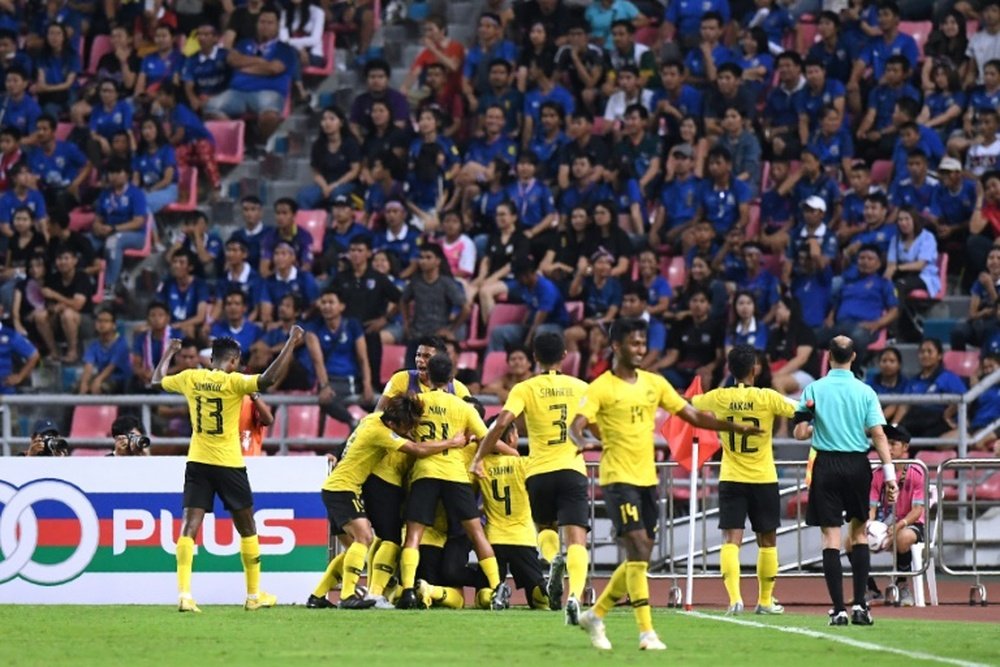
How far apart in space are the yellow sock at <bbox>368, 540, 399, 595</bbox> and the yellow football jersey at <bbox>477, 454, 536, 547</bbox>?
33.3 inches

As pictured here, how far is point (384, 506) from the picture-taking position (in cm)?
1625

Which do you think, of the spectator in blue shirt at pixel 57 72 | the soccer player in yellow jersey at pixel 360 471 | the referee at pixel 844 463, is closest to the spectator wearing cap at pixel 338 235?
the spectator in blue shirt at pixel 57 72

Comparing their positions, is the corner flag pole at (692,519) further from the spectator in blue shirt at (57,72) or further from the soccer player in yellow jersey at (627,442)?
the spectator in blue shirt at (57,72)

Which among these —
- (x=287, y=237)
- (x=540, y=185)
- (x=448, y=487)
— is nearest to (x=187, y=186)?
(x=287, y=237)

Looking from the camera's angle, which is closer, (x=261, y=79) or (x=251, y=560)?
(x=251, y=560)

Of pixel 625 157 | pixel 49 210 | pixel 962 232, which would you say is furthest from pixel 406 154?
pixel 962 232

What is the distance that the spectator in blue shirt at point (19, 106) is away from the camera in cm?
2619

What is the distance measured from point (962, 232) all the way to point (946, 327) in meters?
1.12

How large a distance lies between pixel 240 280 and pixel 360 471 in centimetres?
755

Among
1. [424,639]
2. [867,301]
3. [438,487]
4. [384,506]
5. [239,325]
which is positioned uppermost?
[867,301]

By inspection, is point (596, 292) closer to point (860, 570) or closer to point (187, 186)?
point (187, 186)

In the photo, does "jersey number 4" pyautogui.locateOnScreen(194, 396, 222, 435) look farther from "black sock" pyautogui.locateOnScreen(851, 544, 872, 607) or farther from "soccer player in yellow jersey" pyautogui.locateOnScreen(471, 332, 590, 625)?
"black sock" pyautogui.locateOnScreen(851, 544, 872, 607)

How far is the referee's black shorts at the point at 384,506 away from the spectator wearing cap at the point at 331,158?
8798 mm

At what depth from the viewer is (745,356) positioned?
15.5 meters
